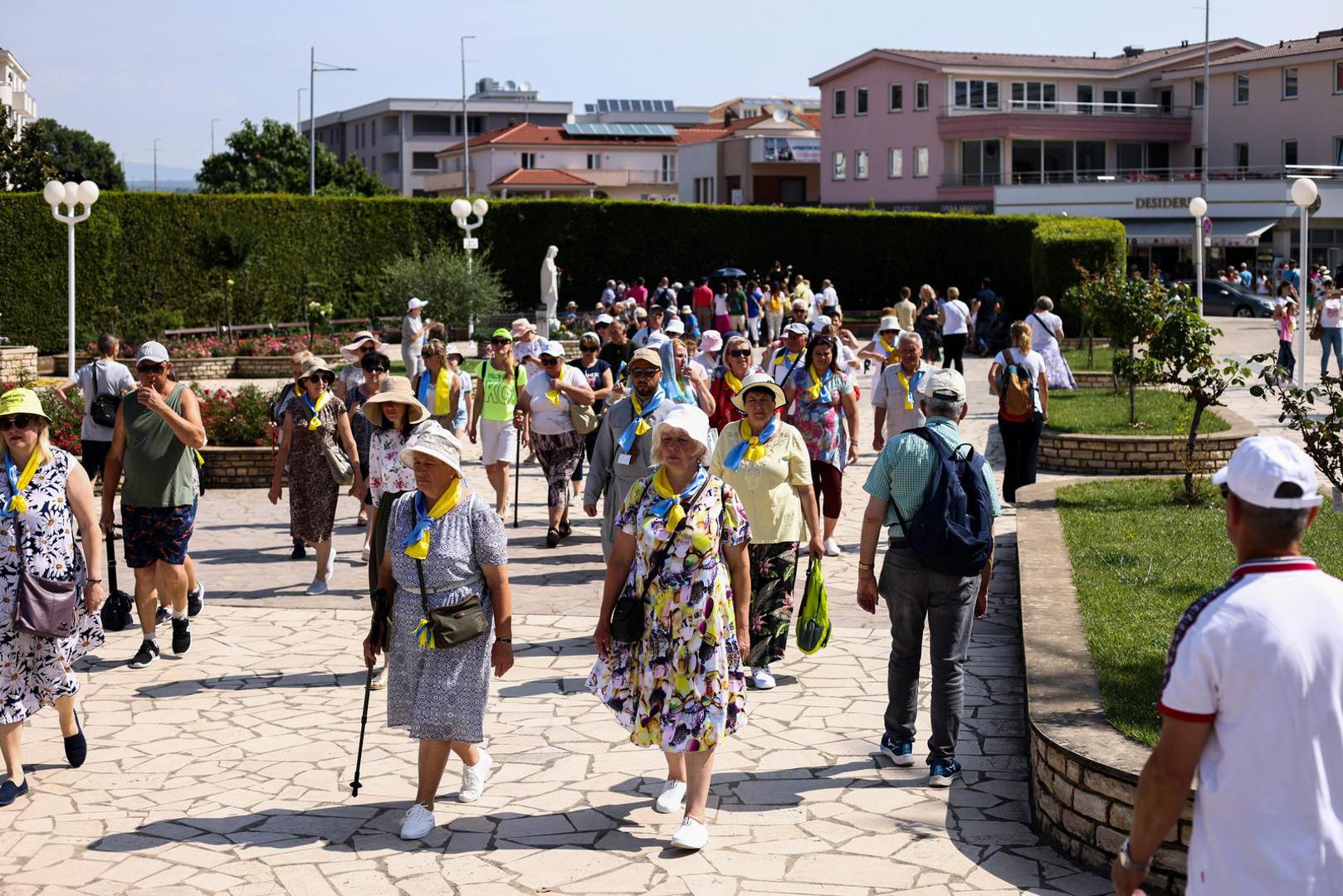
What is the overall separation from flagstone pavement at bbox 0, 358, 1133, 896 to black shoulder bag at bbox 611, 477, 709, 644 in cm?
87

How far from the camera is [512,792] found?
22.3ft

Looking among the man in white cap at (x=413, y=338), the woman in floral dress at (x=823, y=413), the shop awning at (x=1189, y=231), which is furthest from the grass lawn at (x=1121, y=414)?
the shop awning at (x=1189, y=231)

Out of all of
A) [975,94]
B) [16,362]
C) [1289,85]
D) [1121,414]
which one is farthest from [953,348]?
[1289,85]

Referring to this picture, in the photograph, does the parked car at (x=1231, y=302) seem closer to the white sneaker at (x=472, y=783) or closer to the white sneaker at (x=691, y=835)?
the white sneaker at (x=472, y=783)

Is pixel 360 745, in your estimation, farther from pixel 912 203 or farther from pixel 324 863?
pixel 912 203

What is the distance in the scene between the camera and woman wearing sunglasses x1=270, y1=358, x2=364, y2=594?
10.5m

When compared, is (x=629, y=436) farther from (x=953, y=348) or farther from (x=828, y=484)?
(x=953, y=348)

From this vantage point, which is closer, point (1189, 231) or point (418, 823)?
point (418, 823)

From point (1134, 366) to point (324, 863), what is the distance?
441 inches

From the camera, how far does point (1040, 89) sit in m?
66.9

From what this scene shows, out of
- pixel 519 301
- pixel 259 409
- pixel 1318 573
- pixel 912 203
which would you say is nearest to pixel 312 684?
pixel 1318 573

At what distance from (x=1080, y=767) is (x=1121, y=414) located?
12772 mm

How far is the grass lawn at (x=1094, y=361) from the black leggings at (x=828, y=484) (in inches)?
521

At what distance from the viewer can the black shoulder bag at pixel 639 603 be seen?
239 inches
